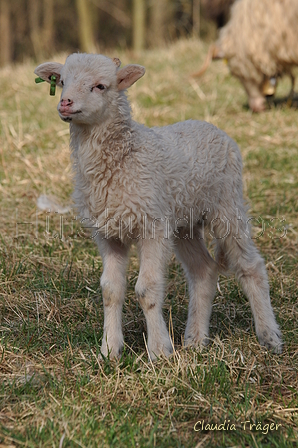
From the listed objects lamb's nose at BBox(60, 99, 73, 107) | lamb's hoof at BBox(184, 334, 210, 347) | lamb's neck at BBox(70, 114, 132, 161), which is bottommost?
lamb's hoof at BBox(184, 334, 210, 347)

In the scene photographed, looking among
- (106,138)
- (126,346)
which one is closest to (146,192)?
(106,138)

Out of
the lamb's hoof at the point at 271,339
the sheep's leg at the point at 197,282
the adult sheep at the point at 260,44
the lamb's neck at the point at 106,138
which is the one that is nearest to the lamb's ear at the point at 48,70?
the lamb's neck at the point at 106,138

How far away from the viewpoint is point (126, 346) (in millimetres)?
3150

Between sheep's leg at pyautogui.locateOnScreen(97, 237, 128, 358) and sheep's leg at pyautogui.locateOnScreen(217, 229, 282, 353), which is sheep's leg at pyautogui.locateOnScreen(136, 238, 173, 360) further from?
sheep's leg at pyautogui.locateOnScreen(217, 229, 282, 353)

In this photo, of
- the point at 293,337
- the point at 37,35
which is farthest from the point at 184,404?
the point at 37,35

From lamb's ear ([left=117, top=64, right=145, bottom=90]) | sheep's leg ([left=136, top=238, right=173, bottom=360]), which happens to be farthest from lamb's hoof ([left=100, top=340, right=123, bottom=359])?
lamb's ear ([left=117, top=64, right=145, bottom=90])

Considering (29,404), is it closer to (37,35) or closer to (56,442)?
(56,442)

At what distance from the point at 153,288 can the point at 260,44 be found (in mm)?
5109

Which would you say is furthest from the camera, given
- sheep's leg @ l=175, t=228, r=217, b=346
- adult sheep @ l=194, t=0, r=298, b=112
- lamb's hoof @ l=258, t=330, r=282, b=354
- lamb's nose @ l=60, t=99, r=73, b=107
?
adult sheep @ l=194, t=0, r=298, b=112

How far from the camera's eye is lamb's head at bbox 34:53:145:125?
2.63 m

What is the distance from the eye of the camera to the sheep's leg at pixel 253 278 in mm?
3193

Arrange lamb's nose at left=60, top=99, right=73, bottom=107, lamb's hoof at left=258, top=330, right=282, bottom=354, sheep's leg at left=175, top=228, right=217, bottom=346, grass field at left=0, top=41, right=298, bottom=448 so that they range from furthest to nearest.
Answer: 1. sheep's leg at left=175, top=228, right=217, bottom=346
2. lamb's hoof at left=258, top=330, right=282, bottom=354
3. lamb's nose at left=60, top=99, right=73, bottom=107
4. grass field at left=0, top=41, right=298, bottom=448

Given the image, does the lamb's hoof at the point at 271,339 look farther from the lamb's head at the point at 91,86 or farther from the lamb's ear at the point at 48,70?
the lamb's ear at the point at 48,70

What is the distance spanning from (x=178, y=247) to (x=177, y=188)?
1.78 feet
